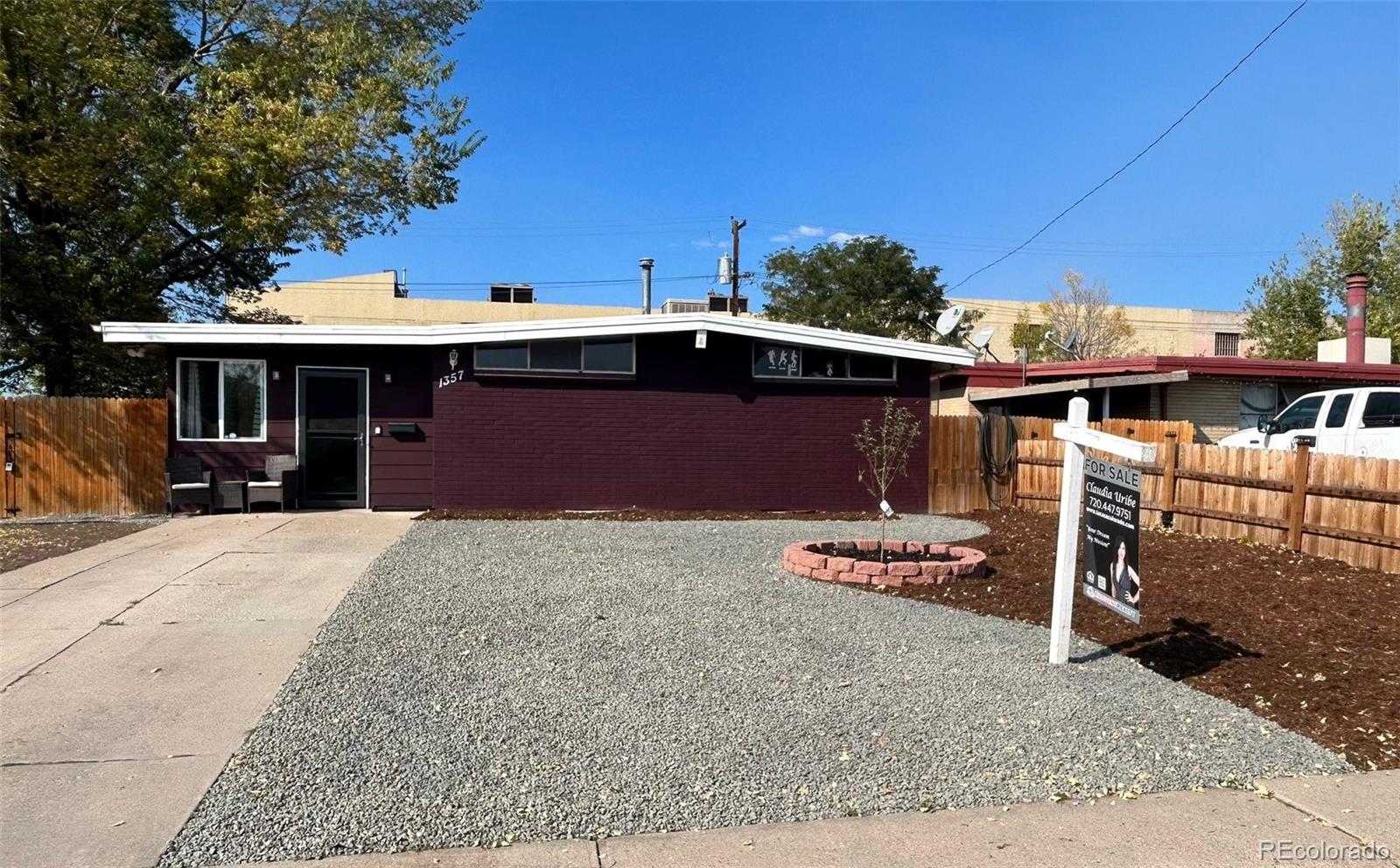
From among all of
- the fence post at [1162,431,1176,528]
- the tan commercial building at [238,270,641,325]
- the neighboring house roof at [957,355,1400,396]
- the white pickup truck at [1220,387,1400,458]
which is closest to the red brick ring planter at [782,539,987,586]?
the fence post at [1162,431,1176,528]

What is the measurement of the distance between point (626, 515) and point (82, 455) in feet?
25.7

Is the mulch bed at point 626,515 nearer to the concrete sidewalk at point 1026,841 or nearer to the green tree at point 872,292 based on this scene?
the concrete sidewalk at point 1026,841

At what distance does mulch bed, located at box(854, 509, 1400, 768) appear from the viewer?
15.0 ft

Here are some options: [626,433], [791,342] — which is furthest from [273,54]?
[791,342]

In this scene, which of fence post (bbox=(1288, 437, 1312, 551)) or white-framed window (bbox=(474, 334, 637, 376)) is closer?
fence post (bbox=(1288, 437, 1312, 551))

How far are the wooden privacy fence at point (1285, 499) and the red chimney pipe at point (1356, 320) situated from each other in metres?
10.1

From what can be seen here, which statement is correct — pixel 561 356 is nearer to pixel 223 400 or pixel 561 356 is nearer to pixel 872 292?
pixel 223 400

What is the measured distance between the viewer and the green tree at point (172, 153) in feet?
46.6

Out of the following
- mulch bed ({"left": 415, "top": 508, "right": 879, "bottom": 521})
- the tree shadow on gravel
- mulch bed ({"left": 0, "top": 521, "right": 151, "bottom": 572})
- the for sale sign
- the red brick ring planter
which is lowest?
mulch bed ({"left": 0, "top": 521, "right": 151, "bottom": 572})

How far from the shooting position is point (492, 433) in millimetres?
12594

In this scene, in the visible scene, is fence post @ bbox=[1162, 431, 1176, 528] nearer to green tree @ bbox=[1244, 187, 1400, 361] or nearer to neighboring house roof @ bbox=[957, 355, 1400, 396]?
neighboring house roof @ bbox=[957, 355, 1400, 396]

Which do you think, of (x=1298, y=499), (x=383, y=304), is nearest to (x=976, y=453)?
(x=1298, y=499)

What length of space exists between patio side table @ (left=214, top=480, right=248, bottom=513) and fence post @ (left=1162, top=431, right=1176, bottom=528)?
42.1 feet

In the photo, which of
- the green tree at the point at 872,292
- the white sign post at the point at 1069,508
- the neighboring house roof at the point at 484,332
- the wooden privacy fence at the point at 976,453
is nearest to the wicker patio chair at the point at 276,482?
the neighboring house roof at the point at 484,332
